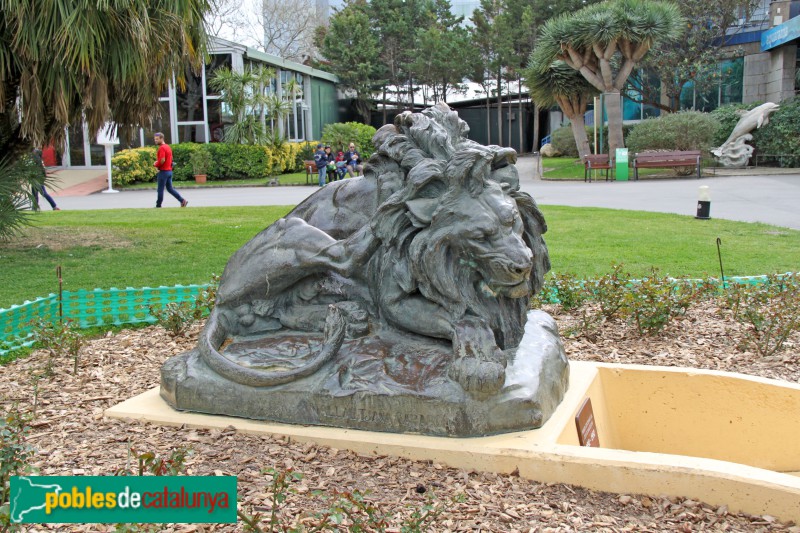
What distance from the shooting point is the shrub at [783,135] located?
22844mm

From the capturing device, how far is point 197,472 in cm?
275

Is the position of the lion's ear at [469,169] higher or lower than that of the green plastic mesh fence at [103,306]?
higher

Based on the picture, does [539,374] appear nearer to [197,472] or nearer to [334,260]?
[334,260]

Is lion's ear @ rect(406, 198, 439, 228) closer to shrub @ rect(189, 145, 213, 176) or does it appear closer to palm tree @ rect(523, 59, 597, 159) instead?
shrub @ rect(189, 145, 213, 176)

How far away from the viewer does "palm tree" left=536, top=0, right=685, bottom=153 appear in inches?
859

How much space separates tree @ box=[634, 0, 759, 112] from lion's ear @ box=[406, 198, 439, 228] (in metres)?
29.1

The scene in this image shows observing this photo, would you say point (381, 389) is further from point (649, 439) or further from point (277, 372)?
point (649, 439)

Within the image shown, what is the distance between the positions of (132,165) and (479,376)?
23.5 metres

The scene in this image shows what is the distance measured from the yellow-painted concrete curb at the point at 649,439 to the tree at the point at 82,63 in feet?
17.9

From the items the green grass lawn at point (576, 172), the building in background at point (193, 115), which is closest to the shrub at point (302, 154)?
the building in background at point (193, 115)

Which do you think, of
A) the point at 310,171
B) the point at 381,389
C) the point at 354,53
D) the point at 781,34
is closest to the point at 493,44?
the point at 354,53

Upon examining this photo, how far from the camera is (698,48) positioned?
1160 inches

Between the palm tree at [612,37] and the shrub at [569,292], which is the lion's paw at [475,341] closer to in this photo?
the shrub at [569,292]

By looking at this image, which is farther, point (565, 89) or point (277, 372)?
point (565, 89)
